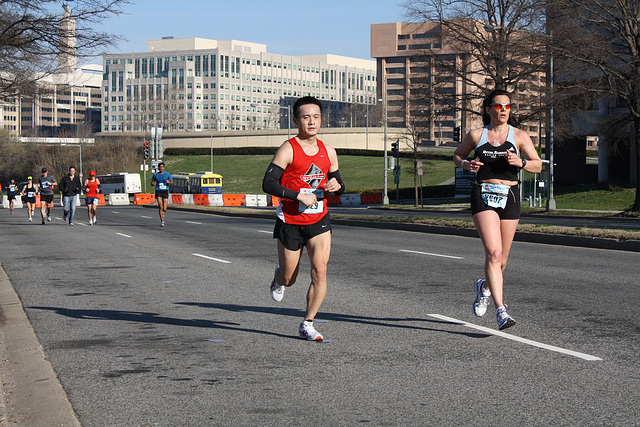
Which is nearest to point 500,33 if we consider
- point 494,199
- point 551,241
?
point 551,241

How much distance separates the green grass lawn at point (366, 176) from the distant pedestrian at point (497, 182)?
3848 centimetres

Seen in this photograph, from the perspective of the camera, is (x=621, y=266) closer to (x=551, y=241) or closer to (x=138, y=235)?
(x=551, y=241)

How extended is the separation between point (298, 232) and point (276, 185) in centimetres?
46

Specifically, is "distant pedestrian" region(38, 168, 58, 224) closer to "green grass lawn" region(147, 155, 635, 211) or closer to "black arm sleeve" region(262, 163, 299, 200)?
"black arm sleeve" region(262, 163, 299, 200)

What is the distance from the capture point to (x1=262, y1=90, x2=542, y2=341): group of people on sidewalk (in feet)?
21.0

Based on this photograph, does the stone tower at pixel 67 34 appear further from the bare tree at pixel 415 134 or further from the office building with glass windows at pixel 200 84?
the office building with glass windows at pixel 200 84

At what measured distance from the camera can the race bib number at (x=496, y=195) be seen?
693 cm

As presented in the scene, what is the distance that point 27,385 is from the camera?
211 inches

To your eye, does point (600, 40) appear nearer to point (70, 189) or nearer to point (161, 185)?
point (161, 185)

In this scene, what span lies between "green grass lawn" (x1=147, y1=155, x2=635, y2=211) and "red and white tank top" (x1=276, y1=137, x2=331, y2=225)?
130ft

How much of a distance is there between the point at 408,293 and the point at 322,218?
3477 mm

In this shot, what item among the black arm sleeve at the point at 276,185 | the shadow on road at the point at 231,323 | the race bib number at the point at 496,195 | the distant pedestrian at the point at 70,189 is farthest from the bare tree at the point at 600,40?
the black arm sleeve at the point at 276,185

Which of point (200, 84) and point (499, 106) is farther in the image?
point (200, 84)

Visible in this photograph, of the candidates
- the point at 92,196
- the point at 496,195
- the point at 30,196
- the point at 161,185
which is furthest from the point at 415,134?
the point at 496,195
